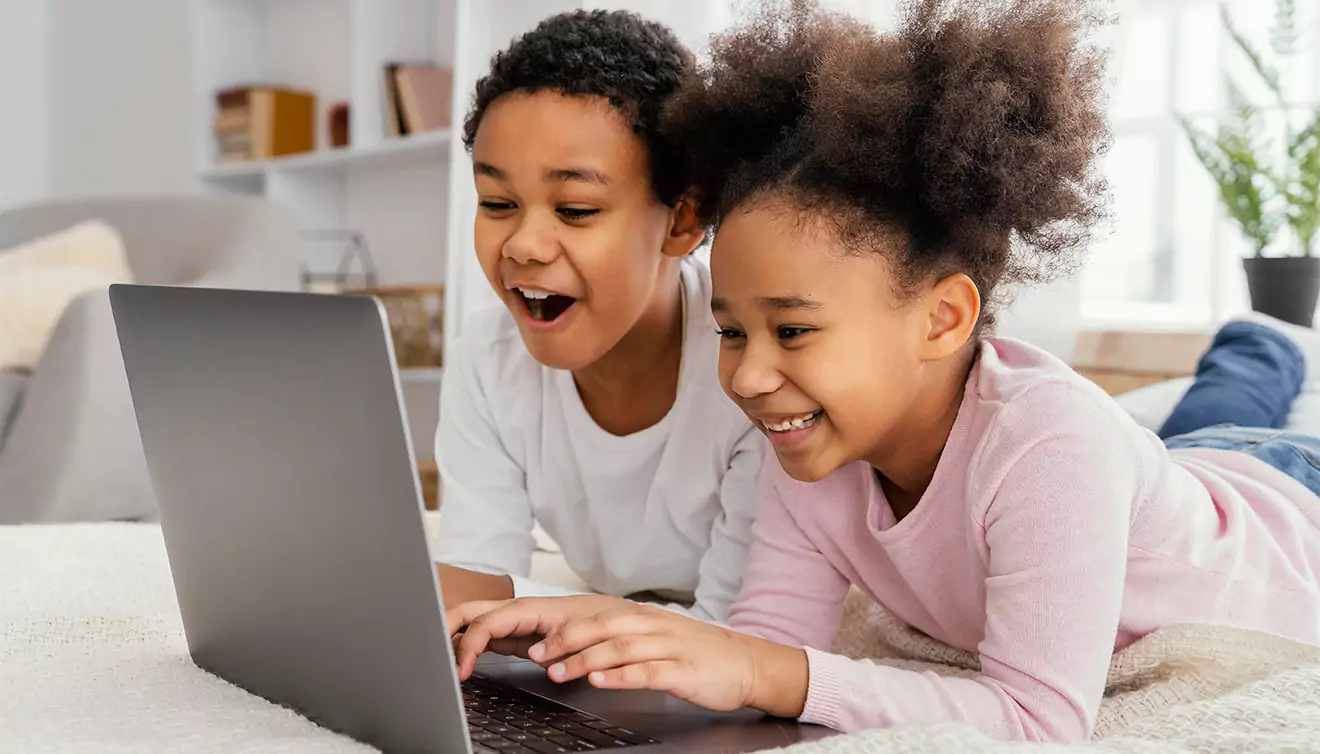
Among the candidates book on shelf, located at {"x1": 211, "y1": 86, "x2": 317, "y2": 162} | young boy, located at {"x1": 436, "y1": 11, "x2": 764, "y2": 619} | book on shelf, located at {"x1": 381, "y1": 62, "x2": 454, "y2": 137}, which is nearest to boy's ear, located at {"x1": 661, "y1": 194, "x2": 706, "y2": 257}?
young boy, located at {"x1": 436, "y1": 11, "x2": 764, "y2": 619}

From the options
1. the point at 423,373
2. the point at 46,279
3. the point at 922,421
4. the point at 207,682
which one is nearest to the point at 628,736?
the point at 207,682

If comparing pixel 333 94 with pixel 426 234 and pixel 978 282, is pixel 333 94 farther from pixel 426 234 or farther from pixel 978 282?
pixel 978 282

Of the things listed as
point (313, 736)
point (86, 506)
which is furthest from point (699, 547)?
point (86, 506)

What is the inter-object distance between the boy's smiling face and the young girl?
10cm

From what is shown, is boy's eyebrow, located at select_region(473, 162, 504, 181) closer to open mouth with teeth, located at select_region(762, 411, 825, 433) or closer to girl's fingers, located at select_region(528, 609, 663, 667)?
Answer: open mouth with teeth, located at select_region(762, 411, 825, 433)

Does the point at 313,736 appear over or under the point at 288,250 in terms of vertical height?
under

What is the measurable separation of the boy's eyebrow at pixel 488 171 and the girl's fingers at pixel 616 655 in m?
0.54

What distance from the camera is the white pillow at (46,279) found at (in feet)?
8.18

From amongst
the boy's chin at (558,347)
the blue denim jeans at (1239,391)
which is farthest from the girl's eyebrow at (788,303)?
the blue denim jeans at (1239,391)

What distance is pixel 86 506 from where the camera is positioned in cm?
223

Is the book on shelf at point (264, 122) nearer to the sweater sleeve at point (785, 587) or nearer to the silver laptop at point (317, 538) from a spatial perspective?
the sweater sleeve at point (785, 587)

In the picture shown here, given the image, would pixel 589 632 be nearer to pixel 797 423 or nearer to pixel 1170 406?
pixel 797 423

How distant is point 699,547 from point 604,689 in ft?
1.70

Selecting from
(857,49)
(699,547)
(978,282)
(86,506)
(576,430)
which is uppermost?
(857,49)
